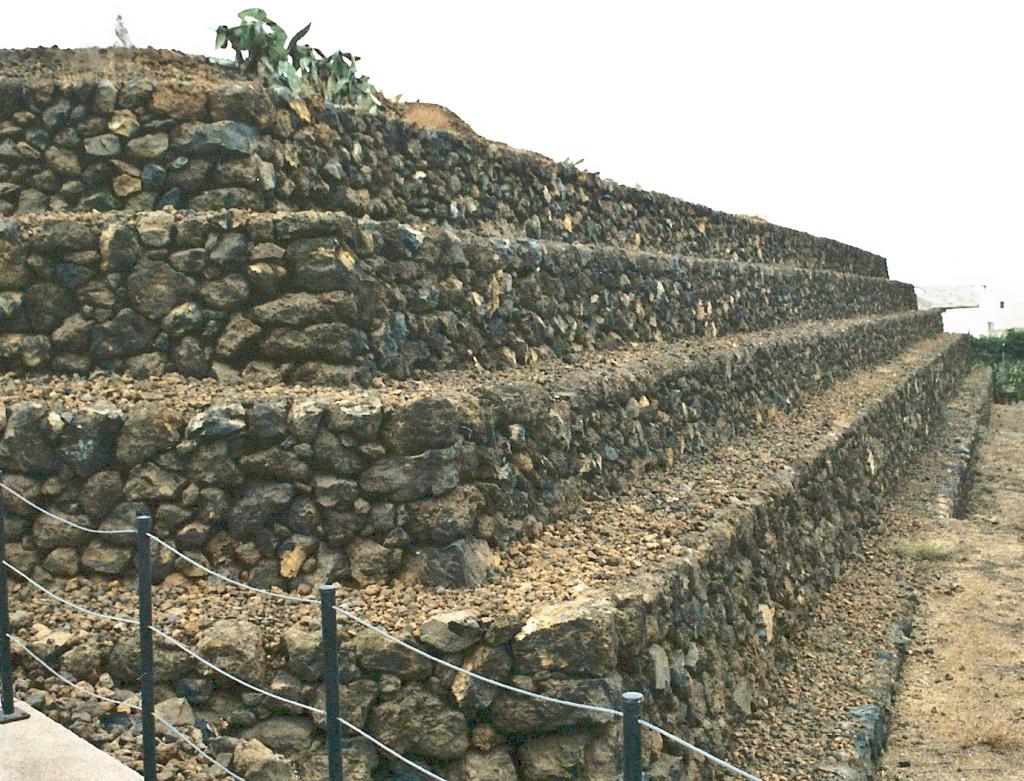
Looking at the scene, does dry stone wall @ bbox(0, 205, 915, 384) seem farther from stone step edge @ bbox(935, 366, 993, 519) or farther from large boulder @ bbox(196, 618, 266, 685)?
stone step edge @ bbox(935, 366, 993, 519)

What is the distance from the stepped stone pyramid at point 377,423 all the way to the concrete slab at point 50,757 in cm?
114

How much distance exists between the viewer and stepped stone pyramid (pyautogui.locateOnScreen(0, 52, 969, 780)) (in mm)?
6047

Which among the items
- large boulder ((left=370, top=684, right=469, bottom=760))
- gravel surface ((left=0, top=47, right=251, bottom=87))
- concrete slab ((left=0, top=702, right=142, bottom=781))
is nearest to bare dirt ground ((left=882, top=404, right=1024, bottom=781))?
large boulder ((left=370, top=684, right=469, bottom=760))

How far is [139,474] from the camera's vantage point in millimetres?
6602

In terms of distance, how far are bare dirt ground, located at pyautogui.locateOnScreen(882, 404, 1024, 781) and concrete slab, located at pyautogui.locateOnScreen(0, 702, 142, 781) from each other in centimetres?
537

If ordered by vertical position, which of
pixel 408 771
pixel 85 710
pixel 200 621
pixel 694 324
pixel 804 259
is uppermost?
pixel 804 259

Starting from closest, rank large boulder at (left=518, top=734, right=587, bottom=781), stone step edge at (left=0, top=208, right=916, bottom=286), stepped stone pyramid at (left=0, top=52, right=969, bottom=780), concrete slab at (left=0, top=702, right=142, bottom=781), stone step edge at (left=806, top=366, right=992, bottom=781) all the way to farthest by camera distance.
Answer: concrete slab at (left=0, top=702, right=142, bottom=781), large boulder at (left=518, top=734, right=587, bottom=781), stepped stone pyramid at (left=0, top=52, right=969, bottom=780), stone step edge at (left=806, top=366, right=992, bottom=781), stone step edge at (left=0, top=208, right=916, bottom=286)

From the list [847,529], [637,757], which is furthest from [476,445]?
[847,529]

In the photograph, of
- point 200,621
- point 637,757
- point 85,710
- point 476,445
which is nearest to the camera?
point 637,757

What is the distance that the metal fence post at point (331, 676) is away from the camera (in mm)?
4320

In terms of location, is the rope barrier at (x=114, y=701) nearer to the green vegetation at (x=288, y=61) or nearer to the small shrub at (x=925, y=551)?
the green vegetation at (x=288, y=61)

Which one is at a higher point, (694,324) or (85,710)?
(694,324)

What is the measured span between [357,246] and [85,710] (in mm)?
3645

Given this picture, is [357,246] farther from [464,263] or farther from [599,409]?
[599,409]
